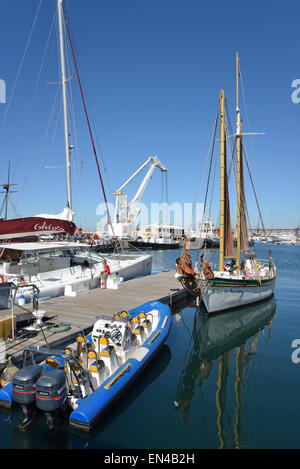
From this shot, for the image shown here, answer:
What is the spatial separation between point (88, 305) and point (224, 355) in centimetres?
618

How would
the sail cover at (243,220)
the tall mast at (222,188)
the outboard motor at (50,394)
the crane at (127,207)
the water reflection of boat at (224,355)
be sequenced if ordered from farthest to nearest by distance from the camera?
the crane at (127,207) → the sail cover at (243,220) → the tall mast at (222,188) → the water reflection of boat at (224,355) → the outboard motor at (50,394)

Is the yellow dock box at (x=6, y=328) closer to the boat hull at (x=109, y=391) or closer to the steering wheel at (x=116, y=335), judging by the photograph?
the steering wheel at (x=116, y=335)

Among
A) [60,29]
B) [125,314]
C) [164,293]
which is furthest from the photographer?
[60,29]

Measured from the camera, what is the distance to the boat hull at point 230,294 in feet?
50.6

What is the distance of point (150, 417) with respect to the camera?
714 cm

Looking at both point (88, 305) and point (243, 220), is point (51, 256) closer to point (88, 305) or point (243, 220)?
point (88, 305)

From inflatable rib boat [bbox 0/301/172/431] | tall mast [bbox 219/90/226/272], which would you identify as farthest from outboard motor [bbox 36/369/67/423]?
tall mast [bbox 219/90/226/272]

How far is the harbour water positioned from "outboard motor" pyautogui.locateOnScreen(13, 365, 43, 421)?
1.61 ft

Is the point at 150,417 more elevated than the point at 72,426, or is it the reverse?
the point at 72,426

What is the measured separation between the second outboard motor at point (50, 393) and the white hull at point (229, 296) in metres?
10.2

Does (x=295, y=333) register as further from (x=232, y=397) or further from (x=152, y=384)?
(x=152, y=384)

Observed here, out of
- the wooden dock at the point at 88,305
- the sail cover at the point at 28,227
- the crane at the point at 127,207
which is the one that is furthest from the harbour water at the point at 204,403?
the crane at the point at 127,207

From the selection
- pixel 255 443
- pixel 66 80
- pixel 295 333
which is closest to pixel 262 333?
pixel 295 333

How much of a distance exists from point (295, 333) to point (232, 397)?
718 centimetres
